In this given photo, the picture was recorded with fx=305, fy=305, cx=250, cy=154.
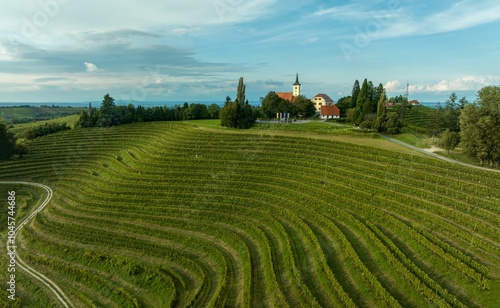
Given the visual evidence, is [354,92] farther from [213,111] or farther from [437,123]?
[213,111]

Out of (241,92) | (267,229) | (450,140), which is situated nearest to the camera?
(267,229)

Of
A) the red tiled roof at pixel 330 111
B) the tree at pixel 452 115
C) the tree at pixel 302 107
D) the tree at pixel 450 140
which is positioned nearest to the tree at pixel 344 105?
the red tiled roof at pixel 330 111

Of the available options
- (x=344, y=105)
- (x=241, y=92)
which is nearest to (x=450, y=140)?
(x=344, y=105)

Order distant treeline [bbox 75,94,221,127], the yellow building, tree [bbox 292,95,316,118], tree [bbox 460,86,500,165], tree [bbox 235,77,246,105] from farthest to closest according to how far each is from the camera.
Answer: the yellow building → distant treeline [bbox 75,94,221,127] → tree [bbox 292,95,316,118] → tree [bbox 235,77,246,105] → tree [bbox 460,86,500,165]

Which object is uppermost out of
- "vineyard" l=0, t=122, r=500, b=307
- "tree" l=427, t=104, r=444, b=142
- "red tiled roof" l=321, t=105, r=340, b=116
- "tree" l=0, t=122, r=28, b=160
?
"red tiled roof" l=321, t=105, r=340, b=116

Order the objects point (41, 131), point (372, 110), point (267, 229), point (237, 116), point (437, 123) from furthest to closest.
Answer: point (41, 131), point (372, 110), point (237, 116), point (437, 123), point (267, 229)

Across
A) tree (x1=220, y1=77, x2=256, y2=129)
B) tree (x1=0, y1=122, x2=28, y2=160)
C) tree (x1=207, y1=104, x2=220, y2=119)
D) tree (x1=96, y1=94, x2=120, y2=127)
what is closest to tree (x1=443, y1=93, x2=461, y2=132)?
tree (x1=220, y1=77, x2=256, y2=129)

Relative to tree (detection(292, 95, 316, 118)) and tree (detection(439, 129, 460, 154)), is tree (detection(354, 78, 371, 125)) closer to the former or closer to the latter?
tree (detection(292, 95, 316, 118))

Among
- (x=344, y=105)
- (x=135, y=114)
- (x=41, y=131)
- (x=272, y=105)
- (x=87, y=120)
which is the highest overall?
(x=344, y=105)

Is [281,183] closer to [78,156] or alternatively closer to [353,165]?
[353,165]

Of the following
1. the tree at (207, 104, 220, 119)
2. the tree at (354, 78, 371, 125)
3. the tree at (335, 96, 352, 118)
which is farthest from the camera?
the tree at (207, 104, 220, 119)
